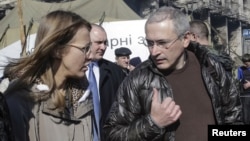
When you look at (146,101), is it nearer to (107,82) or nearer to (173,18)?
(173,18)

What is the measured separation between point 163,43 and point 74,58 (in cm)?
62

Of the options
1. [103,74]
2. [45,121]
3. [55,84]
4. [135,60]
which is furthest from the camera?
[135,60]

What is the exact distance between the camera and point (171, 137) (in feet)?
11.1

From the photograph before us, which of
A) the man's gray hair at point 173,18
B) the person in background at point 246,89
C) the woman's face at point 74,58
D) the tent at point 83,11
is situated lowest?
the person in background at point 246,89

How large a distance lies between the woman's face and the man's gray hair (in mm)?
557

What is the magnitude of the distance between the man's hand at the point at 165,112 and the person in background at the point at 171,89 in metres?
0.09

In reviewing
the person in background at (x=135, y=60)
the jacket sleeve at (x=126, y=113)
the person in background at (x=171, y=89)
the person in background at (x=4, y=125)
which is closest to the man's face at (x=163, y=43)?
the person in background at (x=171, y=89)

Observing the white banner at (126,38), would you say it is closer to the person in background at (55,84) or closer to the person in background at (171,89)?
the person in background at (171,89)

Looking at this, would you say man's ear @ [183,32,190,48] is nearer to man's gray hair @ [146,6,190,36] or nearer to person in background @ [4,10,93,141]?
man's gray hair @ [146,6,190,36]

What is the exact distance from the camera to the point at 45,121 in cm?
303

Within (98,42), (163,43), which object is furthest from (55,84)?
(98,42)

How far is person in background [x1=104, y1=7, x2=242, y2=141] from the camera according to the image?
11.3ft

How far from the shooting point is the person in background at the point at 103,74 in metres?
5.27

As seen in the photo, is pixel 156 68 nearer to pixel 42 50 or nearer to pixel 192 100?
pixel 192 100
